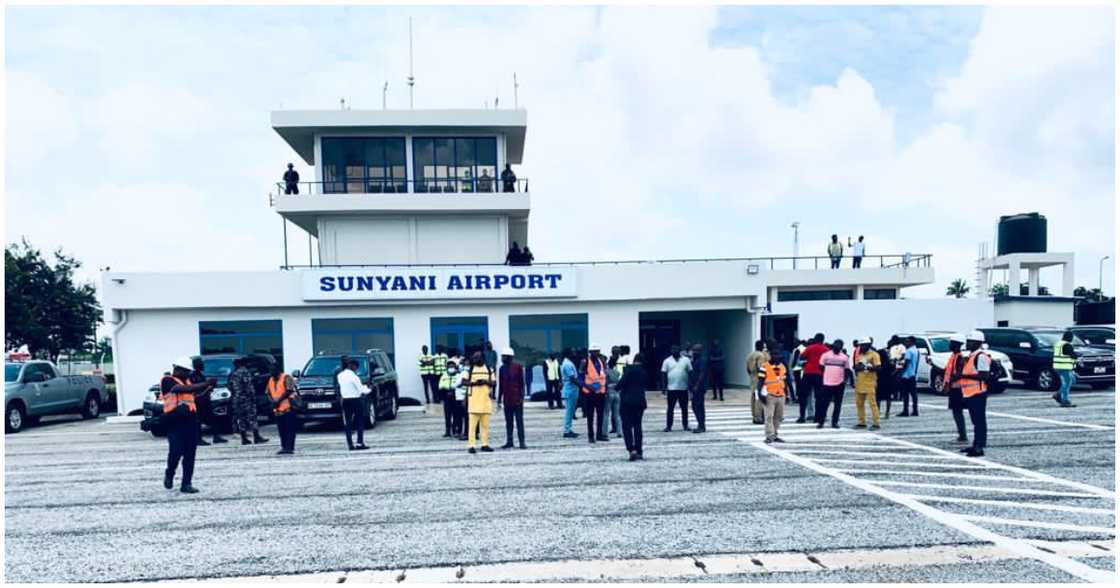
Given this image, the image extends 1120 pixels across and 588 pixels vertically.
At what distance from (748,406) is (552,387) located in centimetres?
536

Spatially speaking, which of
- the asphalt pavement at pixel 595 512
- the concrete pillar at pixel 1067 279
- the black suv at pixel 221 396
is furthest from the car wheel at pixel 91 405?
the concrete pillar at pixel 1067 279

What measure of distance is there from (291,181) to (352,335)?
7.11 m

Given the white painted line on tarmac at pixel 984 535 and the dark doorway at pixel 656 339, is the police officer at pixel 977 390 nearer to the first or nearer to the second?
the white painted line on tarmac at pixel 984 535

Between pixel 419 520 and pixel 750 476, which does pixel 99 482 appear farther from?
pixel 750 476

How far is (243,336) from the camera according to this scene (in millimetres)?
20594

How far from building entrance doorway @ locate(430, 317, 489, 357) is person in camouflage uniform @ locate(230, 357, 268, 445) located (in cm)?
782

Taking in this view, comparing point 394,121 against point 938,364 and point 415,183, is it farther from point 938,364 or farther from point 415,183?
point 938,364

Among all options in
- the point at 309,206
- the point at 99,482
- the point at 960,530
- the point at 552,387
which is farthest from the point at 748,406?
the point at 309,206

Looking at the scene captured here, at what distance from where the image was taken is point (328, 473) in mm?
10125

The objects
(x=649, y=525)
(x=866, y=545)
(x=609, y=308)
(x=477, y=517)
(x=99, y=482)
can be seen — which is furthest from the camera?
(x=609, y=308)

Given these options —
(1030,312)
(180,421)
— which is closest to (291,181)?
(180,421)

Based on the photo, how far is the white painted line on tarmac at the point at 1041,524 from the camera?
21.4 ft

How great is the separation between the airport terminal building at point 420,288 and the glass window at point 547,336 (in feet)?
0.15

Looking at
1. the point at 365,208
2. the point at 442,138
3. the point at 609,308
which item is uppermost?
the point at 442,138
